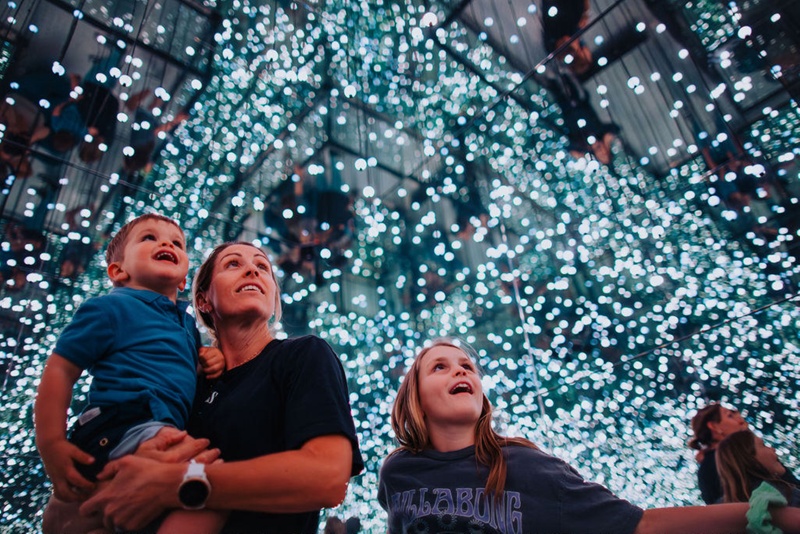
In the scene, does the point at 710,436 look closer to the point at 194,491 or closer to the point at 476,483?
the point at 476,483

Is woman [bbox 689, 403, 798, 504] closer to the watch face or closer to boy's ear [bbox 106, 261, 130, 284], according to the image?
the watch face

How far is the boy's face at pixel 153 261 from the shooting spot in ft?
2.52

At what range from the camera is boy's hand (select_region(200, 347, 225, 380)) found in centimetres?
70

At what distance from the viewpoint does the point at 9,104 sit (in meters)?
2.10

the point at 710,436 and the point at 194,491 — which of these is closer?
the point at 194,491

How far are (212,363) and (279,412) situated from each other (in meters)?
0.22

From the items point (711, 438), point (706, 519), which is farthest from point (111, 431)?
point (711, 438)

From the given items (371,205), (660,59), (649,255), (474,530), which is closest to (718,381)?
(649,255)

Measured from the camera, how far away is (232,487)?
0.44 m

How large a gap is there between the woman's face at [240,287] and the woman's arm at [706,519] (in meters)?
0.76

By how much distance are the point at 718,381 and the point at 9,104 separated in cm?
421

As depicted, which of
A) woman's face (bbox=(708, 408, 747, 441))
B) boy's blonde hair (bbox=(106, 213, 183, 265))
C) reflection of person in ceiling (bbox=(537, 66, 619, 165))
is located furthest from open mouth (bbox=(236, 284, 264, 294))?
reflection of person in ceiling (bbox=(537, 66, 619, 165))

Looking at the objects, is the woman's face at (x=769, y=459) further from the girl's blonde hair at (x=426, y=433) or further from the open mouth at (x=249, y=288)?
the open mouth at (x=249, y=288)

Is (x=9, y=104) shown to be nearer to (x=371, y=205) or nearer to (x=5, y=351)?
(x=5, y=351)
